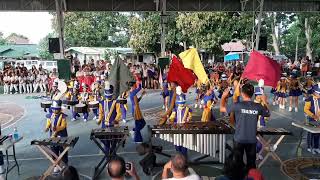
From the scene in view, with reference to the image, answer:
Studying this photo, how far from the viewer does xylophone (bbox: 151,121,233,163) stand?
739 centimetres

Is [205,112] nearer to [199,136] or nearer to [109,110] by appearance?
[199,136]

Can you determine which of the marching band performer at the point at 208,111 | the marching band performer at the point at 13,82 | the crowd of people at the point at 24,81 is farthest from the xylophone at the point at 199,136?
the marching band performer at the point at 13,82

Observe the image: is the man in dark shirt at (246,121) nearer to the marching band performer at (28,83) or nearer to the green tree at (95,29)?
the marching band performer at (28,83)

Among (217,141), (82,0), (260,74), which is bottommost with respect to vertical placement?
(217,141)

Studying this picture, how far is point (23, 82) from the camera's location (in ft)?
74.3

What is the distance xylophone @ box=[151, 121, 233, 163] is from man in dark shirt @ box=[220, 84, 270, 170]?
1.22 metres

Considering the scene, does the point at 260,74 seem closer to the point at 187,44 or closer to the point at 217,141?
the point at 217,141

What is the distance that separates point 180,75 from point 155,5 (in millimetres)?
13241

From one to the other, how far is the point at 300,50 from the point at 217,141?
158 ft

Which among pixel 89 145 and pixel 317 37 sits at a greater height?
pixel 317 37

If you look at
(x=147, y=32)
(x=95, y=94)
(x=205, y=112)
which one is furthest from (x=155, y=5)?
(x=205, y=112)

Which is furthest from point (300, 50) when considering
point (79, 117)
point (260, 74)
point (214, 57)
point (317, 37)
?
point (260, 74)

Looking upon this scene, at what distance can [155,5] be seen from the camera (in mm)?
21531

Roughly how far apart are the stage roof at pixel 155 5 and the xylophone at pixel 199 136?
14.6m
